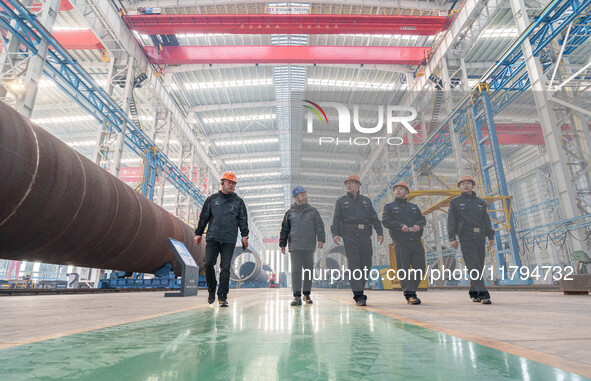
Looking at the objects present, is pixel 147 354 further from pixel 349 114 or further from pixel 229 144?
pixel 229 144

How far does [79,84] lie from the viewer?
10859 millimetres

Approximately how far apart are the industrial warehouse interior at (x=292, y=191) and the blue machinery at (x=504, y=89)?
7cm

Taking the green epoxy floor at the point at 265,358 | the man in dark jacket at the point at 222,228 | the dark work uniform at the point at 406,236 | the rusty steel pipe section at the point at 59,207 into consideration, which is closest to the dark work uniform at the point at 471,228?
the dark work uniform at the point at 406,236

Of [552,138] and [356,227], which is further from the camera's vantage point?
[552,138]

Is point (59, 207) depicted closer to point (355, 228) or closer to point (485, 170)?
point (355, 228)

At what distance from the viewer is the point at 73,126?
2058cm

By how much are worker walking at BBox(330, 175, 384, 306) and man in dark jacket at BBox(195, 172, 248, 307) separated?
1.17m

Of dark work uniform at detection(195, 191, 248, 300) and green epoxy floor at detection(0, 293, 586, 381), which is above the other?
dark work uniform at detection(195, 191, 248, 300)

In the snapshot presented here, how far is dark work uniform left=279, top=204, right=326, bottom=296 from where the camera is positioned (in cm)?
429

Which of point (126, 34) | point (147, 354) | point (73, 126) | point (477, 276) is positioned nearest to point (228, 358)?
point (147, 354)

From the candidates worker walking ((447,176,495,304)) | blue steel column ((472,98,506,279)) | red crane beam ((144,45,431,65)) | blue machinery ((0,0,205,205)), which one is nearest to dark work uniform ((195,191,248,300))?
worker walking ((447,176,495,304))

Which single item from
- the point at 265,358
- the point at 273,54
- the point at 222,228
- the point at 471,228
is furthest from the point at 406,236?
the point at 273,54

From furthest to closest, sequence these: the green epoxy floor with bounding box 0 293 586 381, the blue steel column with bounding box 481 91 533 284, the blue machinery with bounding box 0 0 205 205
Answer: the blue steel column with bounding box 481 91 533 284
the blue machinery with bounding box 0 0 205 205
the green epoxy floor with bounding box 0 293 586 381

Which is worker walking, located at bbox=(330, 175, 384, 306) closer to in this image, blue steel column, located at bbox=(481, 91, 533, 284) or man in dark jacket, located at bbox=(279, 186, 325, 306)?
man in dark jacket, located at bbox=(279, 186, 325, 306)
